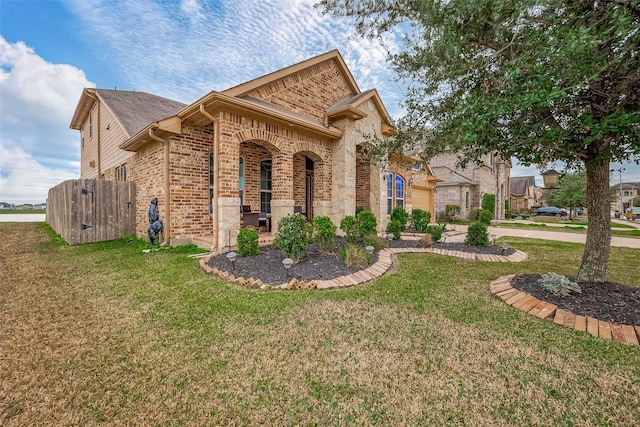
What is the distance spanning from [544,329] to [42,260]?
980cm

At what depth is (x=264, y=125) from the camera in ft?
23.6

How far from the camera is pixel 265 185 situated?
983 cm

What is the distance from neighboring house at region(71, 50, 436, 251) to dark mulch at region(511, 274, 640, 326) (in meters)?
3.65

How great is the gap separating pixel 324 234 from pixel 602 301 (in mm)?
4494

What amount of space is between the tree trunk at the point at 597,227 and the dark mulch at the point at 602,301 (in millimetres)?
193

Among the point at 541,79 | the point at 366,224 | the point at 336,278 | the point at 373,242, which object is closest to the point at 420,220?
the point at 366,224

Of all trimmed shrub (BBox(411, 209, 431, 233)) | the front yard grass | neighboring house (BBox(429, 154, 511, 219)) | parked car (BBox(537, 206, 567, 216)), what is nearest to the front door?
trimmed shrub (BBox(411, 209, 431, 233))

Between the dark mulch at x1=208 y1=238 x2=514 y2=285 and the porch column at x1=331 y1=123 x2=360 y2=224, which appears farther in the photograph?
the porch column at x1=331 y1=123 x2=360 y2=224

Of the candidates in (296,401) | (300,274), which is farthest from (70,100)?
(296,401)

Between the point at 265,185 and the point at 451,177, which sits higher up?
the point at 451,177

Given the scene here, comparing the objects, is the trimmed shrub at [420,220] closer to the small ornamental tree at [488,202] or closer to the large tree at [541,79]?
the large tree at [541,79]

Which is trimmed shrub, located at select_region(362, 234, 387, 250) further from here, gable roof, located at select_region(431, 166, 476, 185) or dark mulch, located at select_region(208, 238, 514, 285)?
gable roof, located at select_region(431, 166, 476, 185)

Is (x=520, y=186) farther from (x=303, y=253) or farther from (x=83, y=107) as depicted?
(x=83, y=107)

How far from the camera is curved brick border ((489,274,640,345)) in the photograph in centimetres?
280
